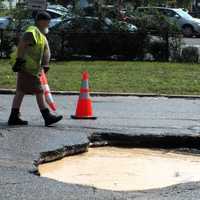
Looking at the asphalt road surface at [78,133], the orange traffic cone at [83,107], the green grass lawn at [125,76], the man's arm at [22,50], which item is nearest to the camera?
the asphalt road surface at [78,133]

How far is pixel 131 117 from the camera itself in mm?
12086

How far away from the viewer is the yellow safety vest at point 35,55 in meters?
10.4

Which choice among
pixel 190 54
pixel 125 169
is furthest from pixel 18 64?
pixel 190 54

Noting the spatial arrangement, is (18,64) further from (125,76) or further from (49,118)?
(125,76)

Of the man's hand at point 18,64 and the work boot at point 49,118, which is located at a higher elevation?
the man's hand at point 18,64

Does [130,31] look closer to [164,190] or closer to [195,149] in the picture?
[195,149]

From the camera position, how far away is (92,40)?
24500 millimetres

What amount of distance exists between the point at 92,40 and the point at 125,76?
5.83 meters

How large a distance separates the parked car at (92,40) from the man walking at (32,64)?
1344cm

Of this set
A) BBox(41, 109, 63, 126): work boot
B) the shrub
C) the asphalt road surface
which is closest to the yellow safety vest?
BBox(41, 109, 63, 126): work boot

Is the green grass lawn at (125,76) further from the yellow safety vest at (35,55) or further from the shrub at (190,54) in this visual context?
the yellow safety vest at (35,55)

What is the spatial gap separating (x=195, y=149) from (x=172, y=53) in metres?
15.0

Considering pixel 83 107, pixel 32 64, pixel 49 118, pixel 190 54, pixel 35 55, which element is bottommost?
pixel 190 54

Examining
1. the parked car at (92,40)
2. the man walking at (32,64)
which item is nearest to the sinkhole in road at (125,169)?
the man walking at (32,64)
